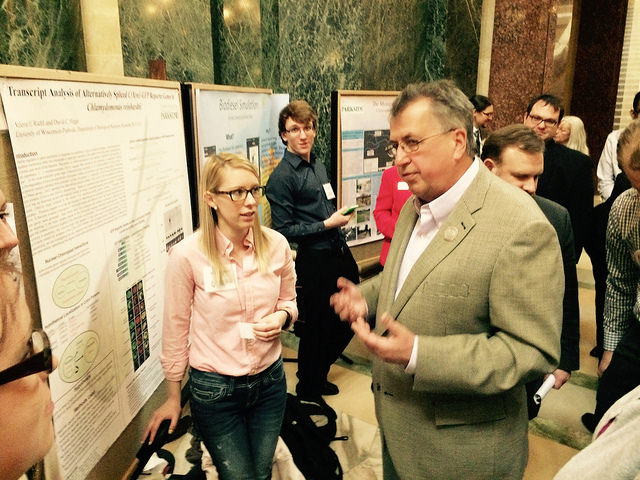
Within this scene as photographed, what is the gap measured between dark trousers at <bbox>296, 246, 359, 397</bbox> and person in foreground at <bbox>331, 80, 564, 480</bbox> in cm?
179

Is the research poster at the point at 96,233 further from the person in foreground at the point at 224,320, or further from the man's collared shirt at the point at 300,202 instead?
the man's collared shirt at the point at 300,202

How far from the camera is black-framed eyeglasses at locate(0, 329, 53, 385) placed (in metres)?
0.86

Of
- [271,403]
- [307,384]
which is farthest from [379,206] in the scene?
[271,403]

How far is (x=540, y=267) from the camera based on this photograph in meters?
1.21

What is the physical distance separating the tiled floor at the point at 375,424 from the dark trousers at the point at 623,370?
3.25ft

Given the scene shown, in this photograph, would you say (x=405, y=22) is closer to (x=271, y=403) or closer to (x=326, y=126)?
(x=326, y=126)

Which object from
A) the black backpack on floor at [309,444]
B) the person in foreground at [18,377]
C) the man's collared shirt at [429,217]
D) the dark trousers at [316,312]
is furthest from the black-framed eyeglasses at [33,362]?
the dark trousers at [316,312]

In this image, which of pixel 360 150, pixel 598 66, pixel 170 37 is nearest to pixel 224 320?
pixel 170 37

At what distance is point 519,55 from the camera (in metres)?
5.95

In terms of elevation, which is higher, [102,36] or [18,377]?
[102,36]

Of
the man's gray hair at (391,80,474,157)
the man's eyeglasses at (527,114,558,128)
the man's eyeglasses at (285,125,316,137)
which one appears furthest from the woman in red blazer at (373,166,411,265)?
the man's gray hair at (391,80,474,157)

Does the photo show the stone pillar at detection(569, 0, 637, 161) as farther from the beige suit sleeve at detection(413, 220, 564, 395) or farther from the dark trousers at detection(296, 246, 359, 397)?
the beige suit sleeve at detection(413, 220, 564, 395)

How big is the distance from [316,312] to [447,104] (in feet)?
7.58

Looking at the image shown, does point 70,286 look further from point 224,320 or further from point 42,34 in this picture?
point 42,34
